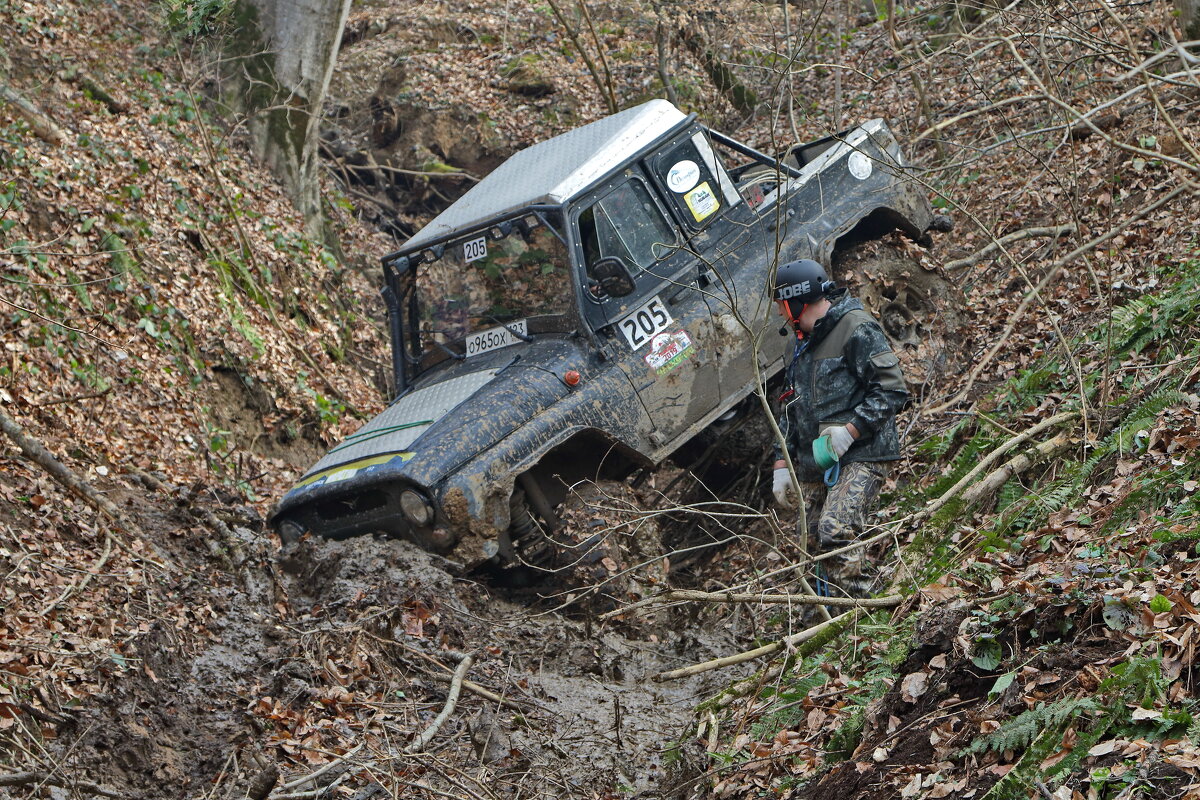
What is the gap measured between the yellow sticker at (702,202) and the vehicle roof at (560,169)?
0.41 meters

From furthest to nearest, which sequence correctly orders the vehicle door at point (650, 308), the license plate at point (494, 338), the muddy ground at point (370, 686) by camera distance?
1. the license plate at point (494, 338)
2. the vehicle door at point (650, 308)
3. the muddy ground at point (370, 686)

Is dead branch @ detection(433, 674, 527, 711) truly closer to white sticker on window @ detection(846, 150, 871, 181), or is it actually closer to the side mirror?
the side mirror

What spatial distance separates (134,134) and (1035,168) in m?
8.28

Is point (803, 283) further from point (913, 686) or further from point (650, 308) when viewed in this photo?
point (913, 686)

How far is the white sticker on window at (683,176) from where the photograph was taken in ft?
23.1

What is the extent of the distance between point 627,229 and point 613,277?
1.63 ft

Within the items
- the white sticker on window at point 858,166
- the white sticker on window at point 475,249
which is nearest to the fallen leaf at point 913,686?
the white sticker on window at point 475,249

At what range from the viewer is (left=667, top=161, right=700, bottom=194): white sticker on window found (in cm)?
703

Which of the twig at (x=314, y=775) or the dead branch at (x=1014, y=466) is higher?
the twig at (x=314, y=775)

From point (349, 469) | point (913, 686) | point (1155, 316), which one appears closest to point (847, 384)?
point (1155, 316)

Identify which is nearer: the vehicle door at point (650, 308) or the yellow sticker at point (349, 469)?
the yellow sticker at point (349, 469)

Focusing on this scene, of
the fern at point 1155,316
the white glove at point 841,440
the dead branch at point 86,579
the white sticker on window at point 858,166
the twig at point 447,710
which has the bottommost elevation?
the fern at point 1155,316

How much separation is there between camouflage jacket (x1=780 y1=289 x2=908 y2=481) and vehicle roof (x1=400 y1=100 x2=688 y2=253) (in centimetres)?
172

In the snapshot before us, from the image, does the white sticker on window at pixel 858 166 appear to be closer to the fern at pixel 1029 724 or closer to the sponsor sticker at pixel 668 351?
the sponsor sticker at pixel 668 351
